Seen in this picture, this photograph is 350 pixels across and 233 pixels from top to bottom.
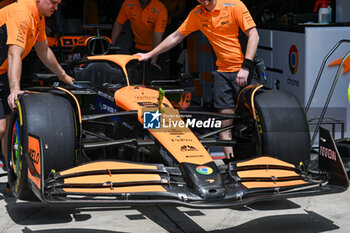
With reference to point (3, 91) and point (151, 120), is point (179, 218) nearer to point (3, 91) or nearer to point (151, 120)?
point (151, 120)

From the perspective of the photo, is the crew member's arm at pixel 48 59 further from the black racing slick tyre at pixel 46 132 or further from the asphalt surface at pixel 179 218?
the asphalt surface at pixel 179 218

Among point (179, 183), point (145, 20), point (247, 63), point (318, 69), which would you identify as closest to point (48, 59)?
point (247, 63)

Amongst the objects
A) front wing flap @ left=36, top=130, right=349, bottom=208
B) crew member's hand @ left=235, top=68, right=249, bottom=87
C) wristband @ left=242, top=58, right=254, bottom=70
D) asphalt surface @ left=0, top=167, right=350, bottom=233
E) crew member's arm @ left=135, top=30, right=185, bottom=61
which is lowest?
asphalt surface @ left=0, top=167, right=350, bottom=233

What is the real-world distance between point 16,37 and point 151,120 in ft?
3.93

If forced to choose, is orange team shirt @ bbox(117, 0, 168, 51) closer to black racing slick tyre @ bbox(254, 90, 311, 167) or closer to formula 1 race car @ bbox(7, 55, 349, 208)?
formula 1 race car @ bbox(7, 55, 349, 208)

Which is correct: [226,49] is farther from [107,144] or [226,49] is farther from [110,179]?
[110,179]

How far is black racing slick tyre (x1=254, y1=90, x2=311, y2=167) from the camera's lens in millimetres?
5109

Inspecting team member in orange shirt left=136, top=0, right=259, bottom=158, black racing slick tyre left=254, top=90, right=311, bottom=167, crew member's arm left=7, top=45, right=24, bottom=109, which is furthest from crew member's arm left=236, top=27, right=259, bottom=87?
crew member's arm left=7, top=45, right=24, bottom=109

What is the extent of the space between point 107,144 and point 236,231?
110 centimetres

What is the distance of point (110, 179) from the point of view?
438cm

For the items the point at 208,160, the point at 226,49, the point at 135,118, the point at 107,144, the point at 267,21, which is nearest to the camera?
the point at 208,160

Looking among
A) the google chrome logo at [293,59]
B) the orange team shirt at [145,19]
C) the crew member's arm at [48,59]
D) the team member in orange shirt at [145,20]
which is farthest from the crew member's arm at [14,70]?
the google chrome logo at [293,59]

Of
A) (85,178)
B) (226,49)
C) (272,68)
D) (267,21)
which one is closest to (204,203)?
(85,178)

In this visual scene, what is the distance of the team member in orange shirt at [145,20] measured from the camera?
8.54 m
